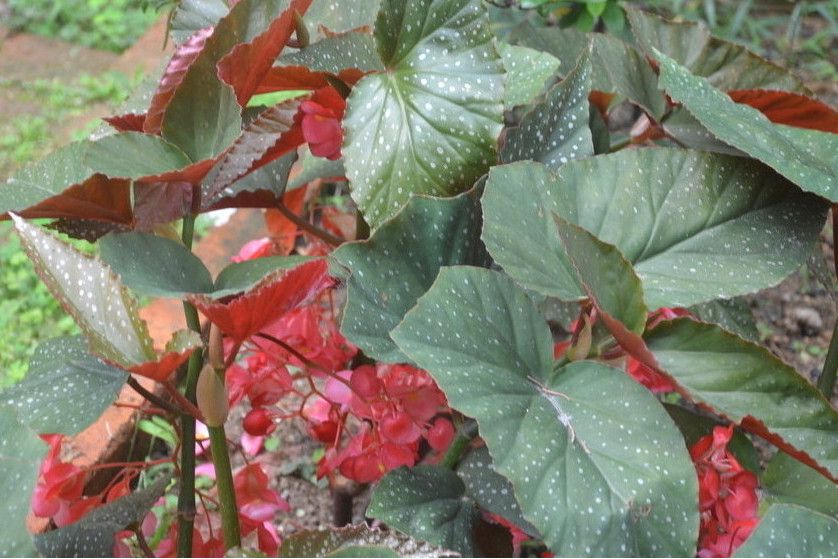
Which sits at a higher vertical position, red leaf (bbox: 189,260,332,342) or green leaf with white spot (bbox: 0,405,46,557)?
red leaf (bbox: 189,260,332,342)

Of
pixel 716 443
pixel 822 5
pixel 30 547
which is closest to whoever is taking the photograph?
pixel 30 547

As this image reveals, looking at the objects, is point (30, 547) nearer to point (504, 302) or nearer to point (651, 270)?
point (504, 302)

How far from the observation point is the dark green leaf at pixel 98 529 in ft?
2.27

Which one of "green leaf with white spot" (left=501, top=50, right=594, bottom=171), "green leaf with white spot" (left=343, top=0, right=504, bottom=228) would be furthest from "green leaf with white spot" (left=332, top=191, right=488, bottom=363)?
"green leaf with white spot" (left=501, top=50, right=594, bottom=171)

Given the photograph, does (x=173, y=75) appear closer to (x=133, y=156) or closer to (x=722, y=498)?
(x=133, y=156)

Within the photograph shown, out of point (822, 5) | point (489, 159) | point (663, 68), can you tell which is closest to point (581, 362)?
point (489, 159)

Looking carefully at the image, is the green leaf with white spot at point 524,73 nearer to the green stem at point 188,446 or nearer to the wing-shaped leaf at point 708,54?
the wing-shaped leaf at point 708,54

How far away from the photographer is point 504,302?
664 mm

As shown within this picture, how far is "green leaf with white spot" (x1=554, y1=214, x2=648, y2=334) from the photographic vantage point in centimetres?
61

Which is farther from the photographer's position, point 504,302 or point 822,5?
point 822,5

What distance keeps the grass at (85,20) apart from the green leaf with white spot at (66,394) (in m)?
1.79

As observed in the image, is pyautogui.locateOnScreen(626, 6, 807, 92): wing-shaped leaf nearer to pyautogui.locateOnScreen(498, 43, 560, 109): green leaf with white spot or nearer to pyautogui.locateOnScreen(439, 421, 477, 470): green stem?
pyautogui.locateOnScreen(498, 43, 560, 109): green leaf with white spot

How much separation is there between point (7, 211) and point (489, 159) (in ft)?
1.18

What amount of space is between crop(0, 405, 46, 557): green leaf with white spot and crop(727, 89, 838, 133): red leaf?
0.66 m
